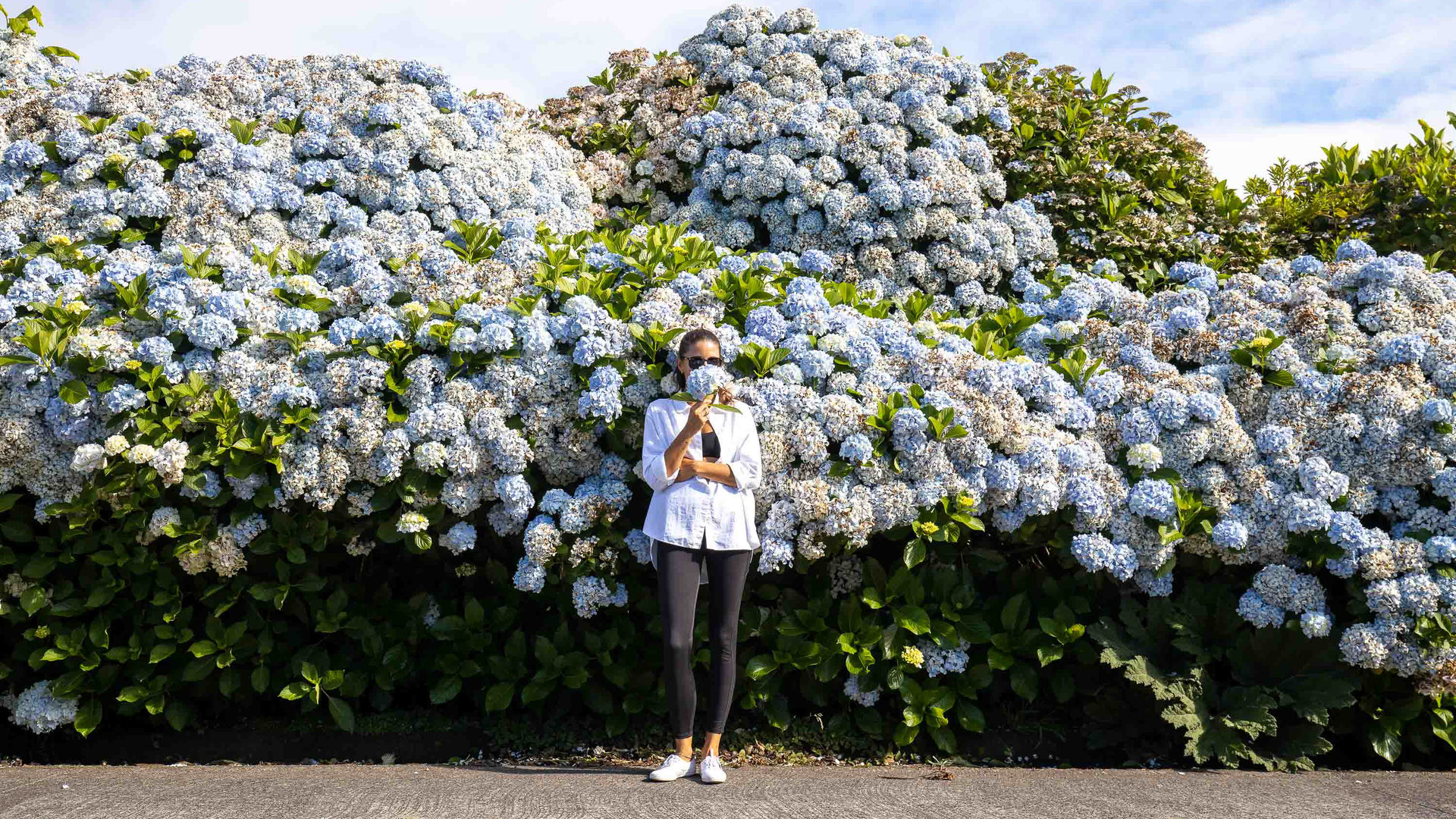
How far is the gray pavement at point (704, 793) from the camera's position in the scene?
360 centimetres

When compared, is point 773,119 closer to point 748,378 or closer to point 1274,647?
point 748,378

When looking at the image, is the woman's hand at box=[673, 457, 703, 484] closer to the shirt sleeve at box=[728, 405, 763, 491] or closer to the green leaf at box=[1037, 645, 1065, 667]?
the shirt sleeve at box=[728, 405, 763, 491]

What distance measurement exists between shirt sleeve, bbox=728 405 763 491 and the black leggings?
246 millimetres

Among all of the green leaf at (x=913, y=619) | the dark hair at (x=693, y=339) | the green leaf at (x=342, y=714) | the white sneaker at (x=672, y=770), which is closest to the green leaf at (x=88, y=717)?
the green leaf at (x=342, y=714)

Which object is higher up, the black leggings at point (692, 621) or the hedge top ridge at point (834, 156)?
the hedge top ridge at point (834, 156)

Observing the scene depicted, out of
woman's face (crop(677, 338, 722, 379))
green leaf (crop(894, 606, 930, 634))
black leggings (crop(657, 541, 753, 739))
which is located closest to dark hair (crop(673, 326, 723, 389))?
woman's face (crop(677, 338, 722, 379))

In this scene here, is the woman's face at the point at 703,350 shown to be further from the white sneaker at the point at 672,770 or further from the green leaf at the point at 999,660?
the green leaf at the point at 999,660

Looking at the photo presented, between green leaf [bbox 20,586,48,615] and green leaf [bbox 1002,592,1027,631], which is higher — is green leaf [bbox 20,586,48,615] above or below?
below

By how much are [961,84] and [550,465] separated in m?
4.63

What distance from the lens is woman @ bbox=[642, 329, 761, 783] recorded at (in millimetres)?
3926

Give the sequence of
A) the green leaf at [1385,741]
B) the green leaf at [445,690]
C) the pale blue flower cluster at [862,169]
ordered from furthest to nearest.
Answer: the pale blue flower cluster at [862,169]
the green leaf at [445,690]
the green leaf at [1385,741]

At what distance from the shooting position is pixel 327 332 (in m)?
4.69

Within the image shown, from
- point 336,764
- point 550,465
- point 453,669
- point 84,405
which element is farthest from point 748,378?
point 84,405

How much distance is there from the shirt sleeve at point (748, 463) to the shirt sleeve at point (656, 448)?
9.0 inches
